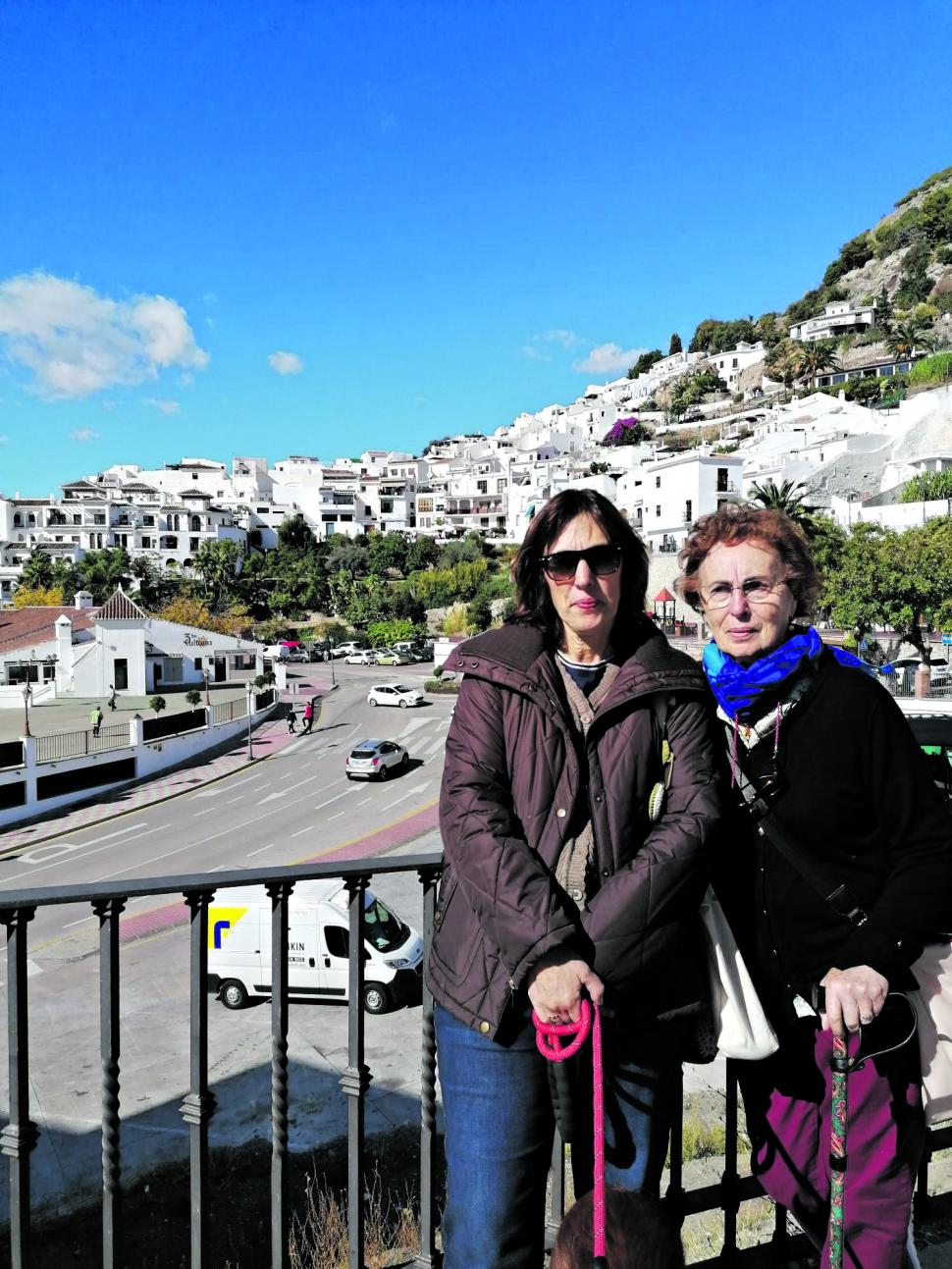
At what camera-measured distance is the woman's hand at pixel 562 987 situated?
1.89 metres

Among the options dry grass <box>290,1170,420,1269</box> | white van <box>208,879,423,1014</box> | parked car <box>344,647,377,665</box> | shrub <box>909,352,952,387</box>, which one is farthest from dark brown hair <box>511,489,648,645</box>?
shrub <box>909,352,952,387</box>

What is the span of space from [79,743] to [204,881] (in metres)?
31.0

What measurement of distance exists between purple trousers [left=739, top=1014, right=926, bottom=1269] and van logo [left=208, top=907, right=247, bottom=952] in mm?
9905

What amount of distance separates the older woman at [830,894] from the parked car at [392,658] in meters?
60.1

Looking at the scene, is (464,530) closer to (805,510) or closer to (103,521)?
(103,521)

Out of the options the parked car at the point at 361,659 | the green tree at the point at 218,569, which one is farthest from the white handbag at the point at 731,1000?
the green tree at the point at 218,569

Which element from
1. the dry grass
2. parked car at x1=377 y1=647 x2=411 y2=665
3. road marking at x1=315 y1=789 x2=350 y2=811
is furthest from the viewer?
parked car at x1=377 y1=647 x2=411 y2=665

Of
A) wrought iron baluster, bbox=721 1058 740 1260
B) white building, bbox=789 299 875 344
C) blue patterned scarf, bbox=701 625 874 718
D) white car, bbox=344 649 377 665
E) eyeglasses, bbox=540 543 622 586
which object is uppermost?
white building, bbox=789 299 875 344

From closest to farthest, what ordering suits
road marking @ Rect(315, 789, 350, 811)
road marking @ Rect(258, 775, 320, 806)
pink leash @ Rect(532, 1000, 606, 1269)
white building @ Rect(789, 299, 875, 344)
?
pink leash @ Rect(532, 1000, 606, 1269) → road marking @ Rect(315, 789, 350, 811) → road marking @ Rect(258, 775, 320, 806) → white building @ Rect(789, 299, 875, 344)

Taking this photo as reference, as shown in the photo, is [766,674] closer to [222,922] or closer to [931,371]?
[222,922]

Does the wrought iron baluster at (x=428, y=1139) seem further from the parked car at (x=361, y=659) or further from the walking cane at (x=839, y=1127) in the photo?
the parked car at (x=361, y=659)

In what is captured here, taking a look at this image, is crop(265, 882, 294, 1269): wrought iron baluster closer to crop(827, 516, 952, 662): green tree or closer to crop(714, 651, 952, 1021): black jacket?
crop(714, 651, 952, 1021): black jacket

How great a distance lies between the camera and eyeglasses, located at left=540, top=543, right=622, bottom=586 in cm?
235

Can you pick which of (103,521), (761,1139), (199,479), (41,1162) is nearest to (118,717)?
(41,1162)
